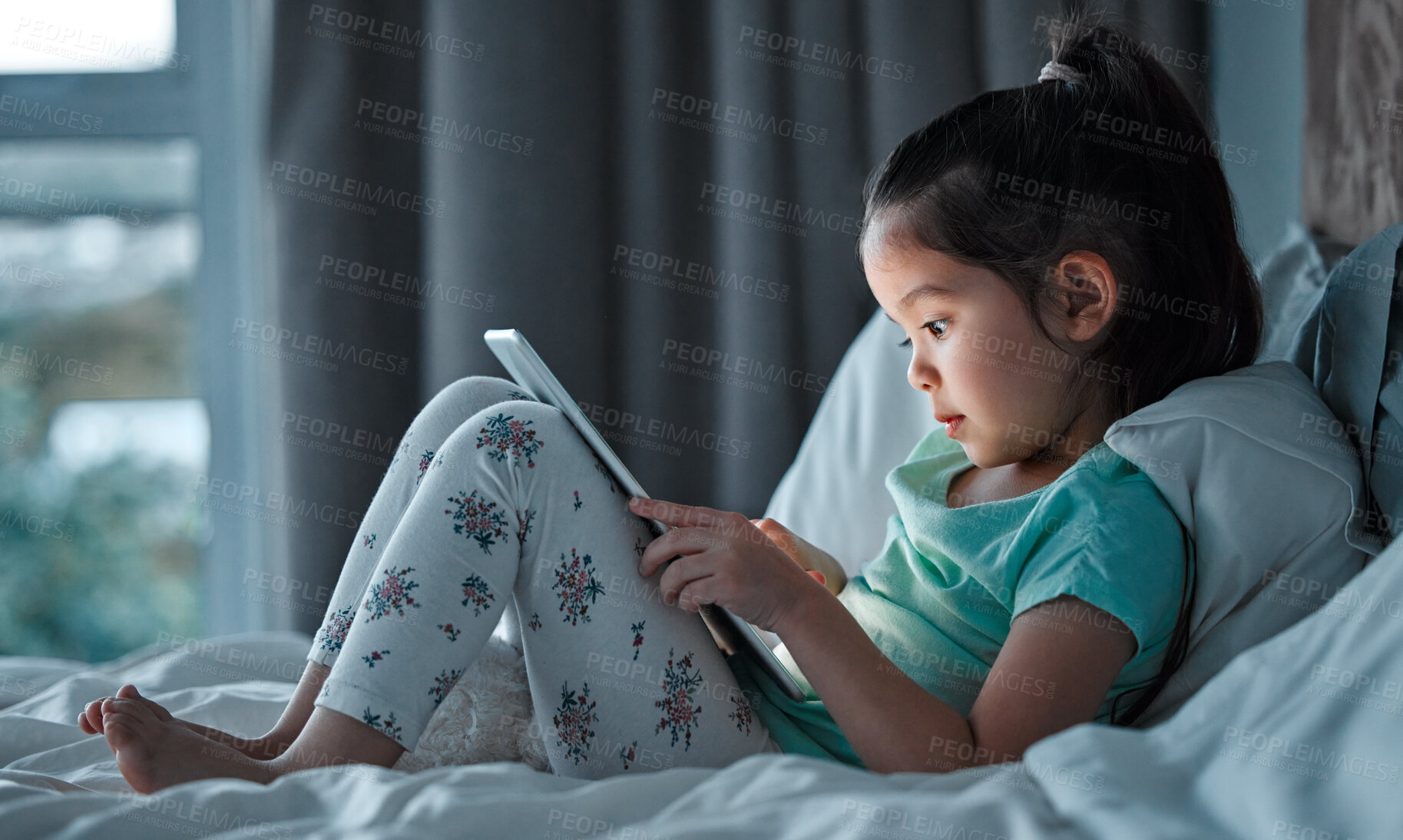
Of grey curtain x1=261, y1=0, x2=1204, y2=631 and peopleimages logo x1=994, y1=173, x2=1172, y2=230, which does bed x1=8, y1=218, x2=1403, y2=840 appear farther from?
grey curtain x1=261, y1=0, x2=1204, y2=631

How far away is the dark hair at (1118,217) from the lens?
0.77m

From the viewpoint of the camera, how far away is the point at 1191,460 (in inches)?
26.9

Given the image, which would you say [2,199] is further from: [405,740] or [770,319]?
[405,740]

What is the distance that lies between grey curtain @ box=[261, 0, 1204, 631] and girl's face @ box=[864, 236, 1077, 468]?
30.8 inches

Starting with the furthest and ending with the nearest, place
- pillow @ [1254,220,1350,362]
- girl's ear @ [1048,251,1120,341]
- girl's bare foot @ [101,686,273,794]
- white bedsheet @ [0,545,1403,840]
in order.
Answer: pillow @ [1254,220,1350,362] < girl's ear @ [1048,251,1120,341] < girl's bare foot @ [101,686,273,794] < white bedsheet @ [0,545,1403,840]

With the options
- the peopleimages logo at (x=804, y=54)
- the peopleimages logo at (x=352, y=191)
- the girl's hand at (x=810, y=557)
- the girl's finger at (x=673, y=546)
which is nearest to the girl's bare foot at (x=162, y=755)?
the girl's finger at (x=673, y=546)

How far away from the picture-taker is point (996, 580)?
0.72 metres

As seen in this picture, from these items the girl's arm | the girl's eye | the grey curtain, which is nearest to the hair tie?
the girl's eye

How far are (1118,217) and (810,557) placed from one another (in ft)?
1.36

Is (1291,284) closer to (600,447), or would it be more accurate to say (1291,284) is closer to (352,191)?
(600,447)

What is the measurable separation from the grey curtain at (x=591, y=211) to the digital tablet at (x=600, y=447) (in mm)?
882

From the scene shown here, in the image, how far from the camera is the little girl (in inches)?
25.2

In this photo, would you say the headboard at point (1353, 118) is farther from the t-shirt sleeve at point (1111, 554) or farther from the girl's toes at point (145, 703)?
the girl's toes at point (145, 703)

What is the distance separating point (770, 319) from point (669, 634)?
38.0 inches
